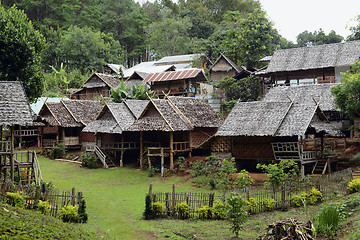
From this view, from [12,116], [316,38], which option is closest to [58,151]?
[12,116]

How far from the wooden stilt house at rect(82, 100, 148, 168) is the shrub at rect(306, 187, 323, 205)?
48.0 feet

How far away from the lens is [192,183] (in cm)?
2194

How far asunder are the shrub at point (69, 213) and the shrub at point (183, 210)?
3.82m

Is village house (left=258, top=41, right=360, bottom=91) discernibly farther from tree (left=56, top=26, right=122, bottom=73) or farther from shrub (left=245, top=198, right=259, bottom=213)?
tree (left=56, top=26, right=122, bottom=73)

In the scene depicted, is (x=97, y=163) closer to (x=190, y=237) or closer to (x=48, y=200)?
(x=48, y=200)

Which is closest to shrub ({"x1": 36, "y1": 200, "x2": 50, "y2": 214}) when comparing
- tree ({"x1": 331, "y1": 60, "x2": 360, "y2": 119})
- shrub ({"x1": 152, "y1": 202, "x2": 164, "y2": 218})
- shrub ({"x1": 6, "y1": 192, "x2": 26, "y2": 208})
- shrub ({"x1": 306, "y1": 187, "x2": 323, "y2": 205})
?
shrub ({"x1": 6, "y1": 192, "x2": 26, "y2": 208})

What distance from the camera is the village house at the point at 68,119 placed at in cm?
3125

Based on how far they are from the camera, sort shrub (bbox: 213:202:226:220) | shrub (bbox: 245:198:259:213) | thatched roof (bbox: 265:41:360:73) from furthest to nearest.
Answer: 1. thatched roof (bbox: 265:41:360:73)
2. shrub (bbox: 245:198:259:213)
3. shrub (bbox: 213:202:226:220)

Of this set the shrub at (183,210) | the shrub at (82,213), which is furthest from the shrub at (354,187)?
the shrub at (82,213)

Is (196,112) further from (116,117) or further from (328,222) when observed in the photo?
(328,222)

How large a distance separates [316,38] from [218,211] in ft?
182

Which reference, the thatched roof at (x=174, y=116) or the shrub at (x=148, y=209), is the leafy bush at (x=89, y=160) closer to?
the thatched roof at (x=174, y=116)

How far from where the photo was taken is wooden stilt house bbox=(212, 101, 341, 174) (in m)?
20.5

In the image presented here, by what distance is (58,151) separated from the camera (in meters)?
30.8
